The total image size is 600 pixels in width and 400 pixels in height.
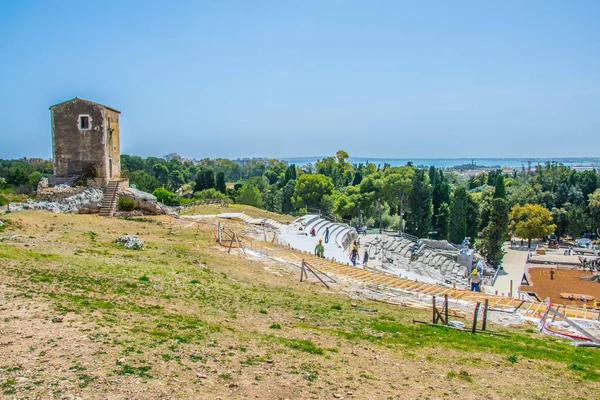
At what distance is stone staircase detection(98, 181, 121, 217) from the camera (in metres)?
28.6

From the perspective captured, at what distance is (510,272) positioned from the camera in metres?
45.4

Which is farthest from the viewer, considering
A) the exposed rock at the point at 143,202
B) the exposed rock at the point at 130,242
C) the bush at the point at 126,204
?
the exposed rock at the point at 143,202

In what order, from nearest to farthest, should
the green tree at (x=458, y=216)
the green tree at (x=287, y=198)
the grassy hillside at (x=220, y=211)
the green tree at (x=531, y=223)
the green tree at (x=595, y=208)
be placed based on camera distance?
the grassy hillside at (x=220, y=211) → the green tree at (x=458, y=216) → the green tree at (x=531, y=223) → the green tree at (x=595, y=208) → the green tree at (x=287, y=198)

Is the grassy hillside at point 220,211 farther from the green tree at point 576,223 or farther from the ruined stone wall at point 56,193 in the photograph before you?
the green tree at point 576,223

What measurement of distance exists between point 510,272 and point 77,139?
1605 inches

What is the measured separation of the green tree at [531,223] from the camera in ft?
194

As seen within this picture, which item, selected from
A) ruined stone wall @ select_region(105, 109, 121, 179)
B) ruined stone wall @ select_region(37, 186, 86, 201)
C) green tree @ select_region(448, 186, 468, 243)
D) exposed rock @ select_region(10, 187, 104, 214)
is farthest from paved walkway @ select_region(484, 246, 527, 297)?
ruined stone wall @ select_region(37, 186, 86, 201)

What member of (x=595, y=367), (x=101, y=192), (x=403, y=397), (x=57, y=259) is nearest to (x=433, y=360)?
(x=403, y=397)

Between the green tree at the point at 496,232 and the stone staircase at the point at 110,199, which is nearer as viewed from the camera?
the stone staircase at the point at 110,199

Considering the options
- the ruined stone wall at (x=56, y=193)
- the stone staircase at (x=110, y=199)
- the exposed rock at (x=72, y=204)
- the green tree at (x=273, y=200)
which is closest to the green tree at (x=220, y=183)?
the green tree at (x=273, y=200)

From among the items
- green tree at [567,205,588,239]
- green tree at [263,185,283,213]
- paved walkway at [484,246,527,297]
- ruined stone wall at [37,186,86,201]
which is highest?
ruined stone wall at [37,186,86,201]

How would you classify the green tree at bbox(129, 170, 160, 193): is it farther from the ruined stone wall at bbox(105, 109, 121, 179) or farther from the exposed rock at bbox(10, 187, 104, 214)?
the exposed rock at bbox(10, 187, 104, 214)

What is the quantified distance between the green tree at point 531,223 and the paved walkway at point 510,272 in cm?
248

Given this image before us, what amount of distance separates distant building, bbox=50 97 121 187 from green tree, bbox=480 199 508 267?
37744mm
